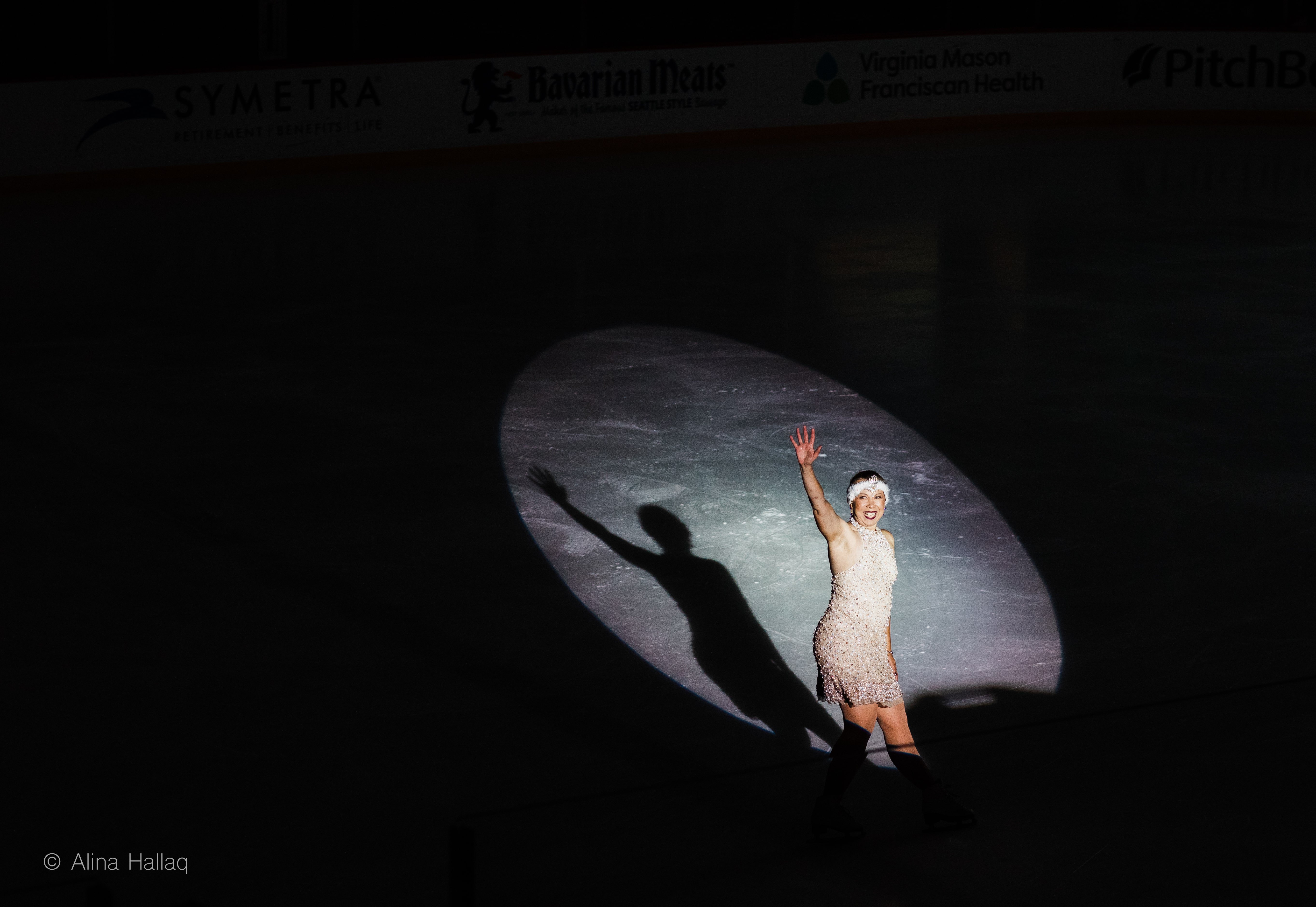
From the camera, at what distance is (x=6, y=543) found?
9.05 metres

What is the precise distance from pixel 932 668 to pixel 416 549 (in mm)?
3213

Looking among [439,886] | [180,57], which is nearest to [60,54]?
[180,57]

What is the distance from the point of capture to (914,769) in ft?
19.5

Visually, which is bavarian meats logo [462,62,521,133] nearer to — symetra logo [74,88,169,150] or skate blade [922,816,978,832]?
symetra logo [74,88,169,150]

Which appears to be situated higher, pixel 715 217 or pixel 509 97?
pixel 509 97

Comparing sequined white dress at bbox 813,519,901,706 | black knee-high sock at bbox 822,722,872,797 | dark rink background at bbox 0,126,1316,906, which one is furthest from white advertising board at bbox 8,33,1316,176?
black knee-high sock at bbox 822,722,872,797

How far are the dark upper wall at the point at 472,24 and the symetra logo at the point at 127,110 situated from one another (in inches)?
10.6

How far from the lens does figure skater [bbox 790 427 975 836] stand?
229 inches

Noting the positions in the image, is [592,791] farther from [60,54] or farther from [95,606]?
[60,54]

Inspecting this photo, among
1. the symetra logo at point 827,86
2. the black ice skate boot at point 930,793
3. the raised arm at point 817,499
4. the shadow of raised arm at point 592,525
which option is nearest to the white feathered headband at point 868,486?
the raised arm at point 817,499

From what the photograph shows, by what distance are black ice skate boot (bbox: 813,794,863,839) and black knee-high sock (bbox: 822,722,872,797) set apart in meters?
0.03

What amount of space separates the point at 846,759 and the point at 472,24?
20410 millimetres

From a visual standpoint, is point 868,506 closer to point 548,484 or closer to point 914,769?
point 914,769

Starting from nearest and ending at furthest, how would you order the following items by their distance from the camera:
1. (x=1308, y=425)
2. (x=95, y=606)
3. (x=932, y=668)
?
(x=932, y=668), (x=95, y=606), (x=1308, y=425)
